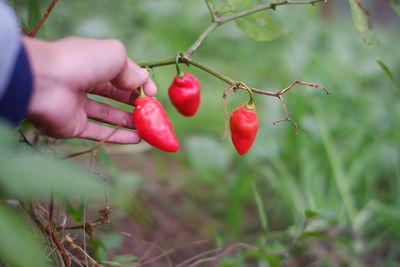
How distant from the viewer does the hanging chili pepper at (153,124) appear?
0.97m

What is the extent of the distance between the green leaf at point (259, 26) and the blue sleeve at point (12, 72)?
657 mm

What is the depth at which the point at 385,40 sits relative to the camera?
193 inches

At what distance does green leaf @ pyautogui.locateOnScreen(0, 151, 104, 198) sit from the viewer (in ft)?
1.27

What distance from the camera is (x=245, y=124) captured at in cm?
100

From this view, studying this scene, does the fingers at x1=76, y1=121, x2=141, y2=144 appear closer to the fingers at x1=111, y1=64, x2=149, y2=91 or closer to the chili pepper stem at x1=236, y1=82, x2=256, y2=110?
the fingers at x1=111, y1=64, x2=149, y2=91

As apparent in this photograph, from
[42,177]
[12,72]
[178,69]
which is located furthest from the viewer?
[178,69]

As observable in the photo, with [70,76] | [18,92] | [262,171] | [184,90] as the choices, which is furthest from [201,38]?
[262,171]

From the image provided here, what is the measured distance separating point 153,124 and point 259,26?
0.44m

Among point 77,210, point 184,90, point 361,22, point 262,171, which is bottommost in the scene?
point 262,171

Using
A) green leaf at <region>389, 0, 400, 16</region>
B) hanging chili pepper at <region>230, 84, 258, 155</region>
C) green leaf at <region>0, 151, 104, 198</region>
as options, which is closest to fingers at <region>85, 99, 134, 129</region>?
hanging chili pepper at <region>230, 84, 258, 155</region>

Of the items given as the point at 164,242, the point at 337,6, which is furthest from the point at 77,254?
the point at 337,6

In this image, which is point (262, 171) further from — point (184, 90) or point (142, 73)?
point (142, 73)

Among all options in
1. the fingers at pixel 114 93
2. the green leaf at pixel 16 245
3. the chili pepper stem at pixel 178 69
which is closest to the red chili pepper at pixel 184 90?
the chili pepper stem at pixel 178 69

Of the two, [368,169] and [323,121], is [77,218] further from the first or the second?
[368,169]
